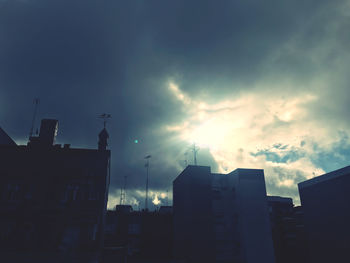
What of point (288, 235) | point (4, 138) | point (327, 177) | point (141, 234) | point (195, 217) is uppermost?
point (4, 138)

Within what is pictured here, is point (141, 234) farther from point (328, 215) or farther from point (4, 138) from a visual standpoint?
point (328, 215)

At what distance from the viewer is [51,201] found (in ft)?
89.0

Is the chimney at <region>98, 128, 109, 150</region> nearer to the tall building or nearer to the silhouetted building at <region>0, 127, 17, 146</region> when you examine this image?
the tall building

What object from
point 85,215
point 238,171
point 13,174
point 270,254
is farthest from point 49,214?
point 270,254

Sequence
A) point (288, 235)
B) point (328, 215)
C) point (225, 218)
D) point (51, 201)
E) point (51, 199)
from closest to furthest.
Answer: point (51, 201), point (51, 199), point (328, 215), point (225, 218), point (288, 235)

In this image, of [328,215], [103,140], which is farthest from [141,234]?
[328,215]

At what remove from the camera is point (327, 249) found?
30.4 metres

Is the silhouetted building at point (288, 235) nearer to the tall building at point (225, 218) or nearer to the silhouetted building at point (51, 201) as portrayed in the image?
the tall building at point (225, 218)

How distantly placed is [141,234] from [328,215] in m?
38.7

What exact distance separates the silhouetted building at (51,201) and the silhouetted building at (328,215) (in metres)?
29.1

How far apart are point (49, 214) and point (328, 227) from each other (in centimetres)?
3487

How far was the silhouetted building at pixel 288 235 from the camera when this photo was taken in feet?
168

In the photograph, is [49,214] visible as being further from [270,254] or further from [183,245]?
[270,254]

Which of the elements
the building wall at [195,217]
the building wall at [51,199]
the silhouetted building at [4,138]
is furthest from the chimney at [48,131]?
the building wall at [195,217]
